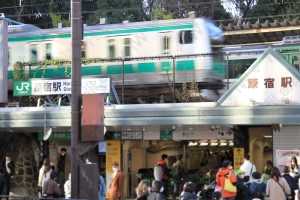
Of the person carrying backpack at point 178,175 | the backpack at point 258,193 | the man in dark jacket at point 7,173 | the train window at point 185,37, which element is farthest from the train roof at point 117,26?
the backpack at point 258,193

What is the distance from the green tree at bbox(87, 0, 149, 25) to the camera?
38.9 meters

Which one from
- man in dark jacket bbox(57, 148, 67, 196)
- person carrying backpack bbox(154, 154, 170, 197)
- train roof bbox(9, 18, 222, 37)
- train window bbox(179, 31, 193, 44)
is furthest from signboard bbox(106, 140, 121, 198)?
train roof bbox(9, 18, 222, 37)

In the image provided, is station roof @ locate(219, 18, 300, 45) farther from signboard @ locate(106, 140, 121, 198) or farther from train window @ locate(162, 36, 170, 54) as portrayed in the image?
signboard @ locate(106, 140, 121, 198)

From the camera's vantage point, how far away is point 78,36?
12.1 meters

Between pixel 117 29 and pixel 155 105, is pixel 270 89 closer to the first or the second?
pixel 155 105

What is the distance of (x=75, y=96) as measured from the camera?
11969 millimetres

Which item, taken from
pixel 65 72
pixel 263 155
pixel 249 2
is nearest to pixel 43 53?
pixel 65 72

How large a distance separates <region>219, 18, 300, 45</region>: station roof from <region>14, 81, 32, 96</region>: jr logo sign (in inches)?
499

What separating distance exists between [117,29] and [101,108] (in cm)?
1213

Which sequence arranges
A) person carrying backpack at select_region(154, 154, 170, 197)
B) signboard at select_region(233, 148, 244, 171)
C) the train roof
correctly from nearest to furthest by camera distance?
1. person carrying backpack at select_region(154, 154, 170, 197)
2. signboard at select_region(233, 148, 244, 171)
3. the train roof

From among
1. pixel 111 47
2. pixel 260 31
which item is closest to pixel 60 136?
pixel 111 47

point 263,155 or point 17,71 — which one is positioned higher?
point 17,71

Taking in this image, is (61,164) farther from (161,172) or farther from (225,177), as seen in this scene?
(225,177)

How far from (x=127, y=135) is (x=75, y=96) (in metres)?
8.97
